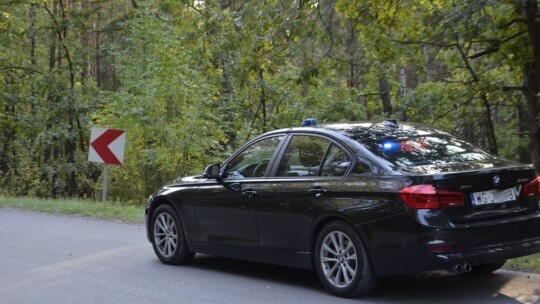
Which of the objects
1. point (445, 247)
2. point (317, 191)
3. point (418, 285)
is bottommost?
point (418, 285)

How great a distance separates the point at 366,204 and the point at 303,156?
1197 millimetres

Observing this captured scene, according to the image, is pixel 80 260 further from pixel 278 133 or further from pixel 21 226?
pixel 21 226

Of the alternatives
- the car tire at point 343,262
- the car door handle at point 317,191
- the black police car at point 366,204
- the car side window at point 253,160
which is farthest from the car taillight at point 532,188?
the car side window at point 253,160

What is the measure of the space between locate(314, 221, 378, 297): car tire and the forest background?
457 centimetres

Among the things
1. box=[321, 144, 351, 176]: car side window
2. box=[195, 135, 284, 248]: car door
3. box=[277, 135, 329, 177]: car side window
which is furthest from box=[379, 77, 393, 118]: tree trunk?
box=[321, 144, 351, 176]: car side window

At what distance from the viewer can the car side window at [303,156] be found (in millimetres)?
6668

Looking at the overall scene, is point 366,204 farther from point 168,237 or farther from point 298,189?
point 168,237

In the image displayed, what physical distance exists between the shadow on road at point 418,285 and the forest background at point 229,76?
4119mm

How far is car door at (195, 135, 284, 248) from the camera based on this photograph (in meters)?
7.16

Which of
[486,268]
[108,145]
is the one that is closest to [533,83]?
[486,268]

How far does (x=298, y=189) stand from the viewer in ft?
21.6

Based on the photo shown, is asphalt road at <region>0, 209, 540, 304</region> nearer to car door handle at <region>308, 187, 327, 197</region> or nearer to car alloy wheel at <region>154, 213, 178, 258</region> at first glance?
car alloy wheel at <region>154, 213, 178, 258</region>

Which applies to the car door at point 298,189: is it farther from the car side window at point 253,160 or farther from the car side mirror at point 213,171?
the car side mirror at point 213,171

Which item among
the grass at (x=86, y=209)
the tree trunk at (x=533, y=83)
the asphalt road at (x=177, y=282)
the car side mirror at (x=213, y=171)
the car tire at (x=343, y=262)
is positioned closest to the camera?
the car tire at (x=343, y=262)
